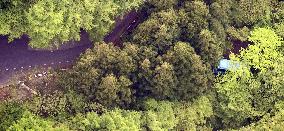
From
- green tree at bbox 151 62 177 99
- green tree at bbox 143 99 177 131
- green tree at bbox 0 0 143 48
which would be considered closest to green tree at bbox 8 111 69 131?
green tree at bbox 0 0 143 48

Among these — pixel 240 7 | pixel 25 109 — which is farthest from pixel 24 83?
pixel 240 7

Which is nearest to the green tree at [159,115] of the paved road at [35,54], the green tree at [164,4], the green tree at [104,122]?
the green tree at [104,122]

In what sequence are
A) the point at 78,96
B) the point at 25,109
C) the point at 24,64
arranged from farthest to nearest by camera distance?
the point at 24,64 < the point at 78,96 < the point at 25,109

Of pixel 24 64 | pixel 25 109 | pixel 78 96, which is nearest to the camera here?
pixel 25 109

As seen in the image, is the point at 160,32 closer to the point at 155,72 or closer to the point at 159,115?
the point at 155,72

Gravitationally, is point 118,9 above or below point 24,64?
above

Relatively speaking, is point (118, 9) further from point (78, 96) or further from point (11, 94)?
point (11, 94)

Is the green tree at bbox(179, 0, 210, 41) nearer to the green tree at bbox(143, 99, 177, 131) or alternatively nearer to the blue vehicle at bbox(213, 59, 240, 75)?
the blue vehicle at bbox(213, 59, 240, 75)
